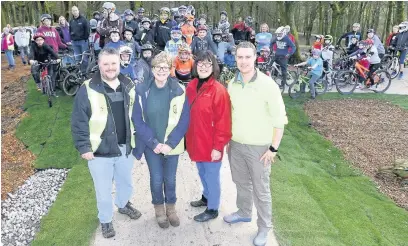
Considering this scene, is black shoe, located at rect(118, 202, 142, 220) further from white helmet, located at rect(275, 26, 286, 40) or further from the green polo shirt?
white helmet, located at rect(275, 26, 286, 40)

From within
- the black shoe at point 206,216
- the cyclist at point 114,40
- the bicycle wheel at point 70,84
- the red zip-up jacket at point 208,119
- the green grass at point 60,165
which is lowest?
the green grass at point 60,165

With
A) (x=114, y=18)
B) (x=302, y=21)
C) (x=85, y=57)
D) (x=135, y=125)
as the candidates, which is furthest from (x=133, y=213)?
(x=302, y=21)

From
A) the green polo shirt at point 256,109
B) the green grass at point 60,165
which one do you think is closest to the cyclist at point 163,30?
the green grass at point 60,165

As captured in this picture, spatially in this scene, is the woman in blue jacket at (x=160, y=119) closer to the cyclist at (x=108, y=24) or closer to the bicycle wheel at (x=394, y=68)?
the cyclist at (x=108, y=24)

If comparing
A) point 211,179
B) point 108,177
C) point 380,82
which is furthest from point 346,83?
point 108,177

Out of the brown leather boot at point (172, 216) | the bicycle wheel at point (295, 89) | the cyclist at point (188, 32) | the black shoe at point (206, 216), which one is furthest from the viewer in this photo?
the bicycle wheel at point (295, 89)

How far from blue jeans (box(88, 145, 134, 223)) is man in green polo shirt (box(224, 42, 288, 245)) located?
4.11 feet

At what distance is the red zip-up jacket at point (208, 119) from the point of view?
4.02 meters

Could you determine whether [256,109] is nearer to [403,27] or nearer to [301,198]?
[301,198]

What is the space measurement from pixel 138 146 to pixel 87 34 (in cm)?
869

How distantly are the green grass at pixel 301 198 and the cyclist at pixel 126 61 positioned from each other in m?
2.11

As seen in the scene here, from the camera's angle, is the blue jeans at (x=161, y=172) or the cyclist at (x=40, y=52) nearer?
the blue jeans at (x=161, y=172)

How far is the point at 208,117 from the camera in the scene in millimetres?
4105

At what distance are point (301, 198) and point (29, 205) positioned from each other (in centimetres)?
449
